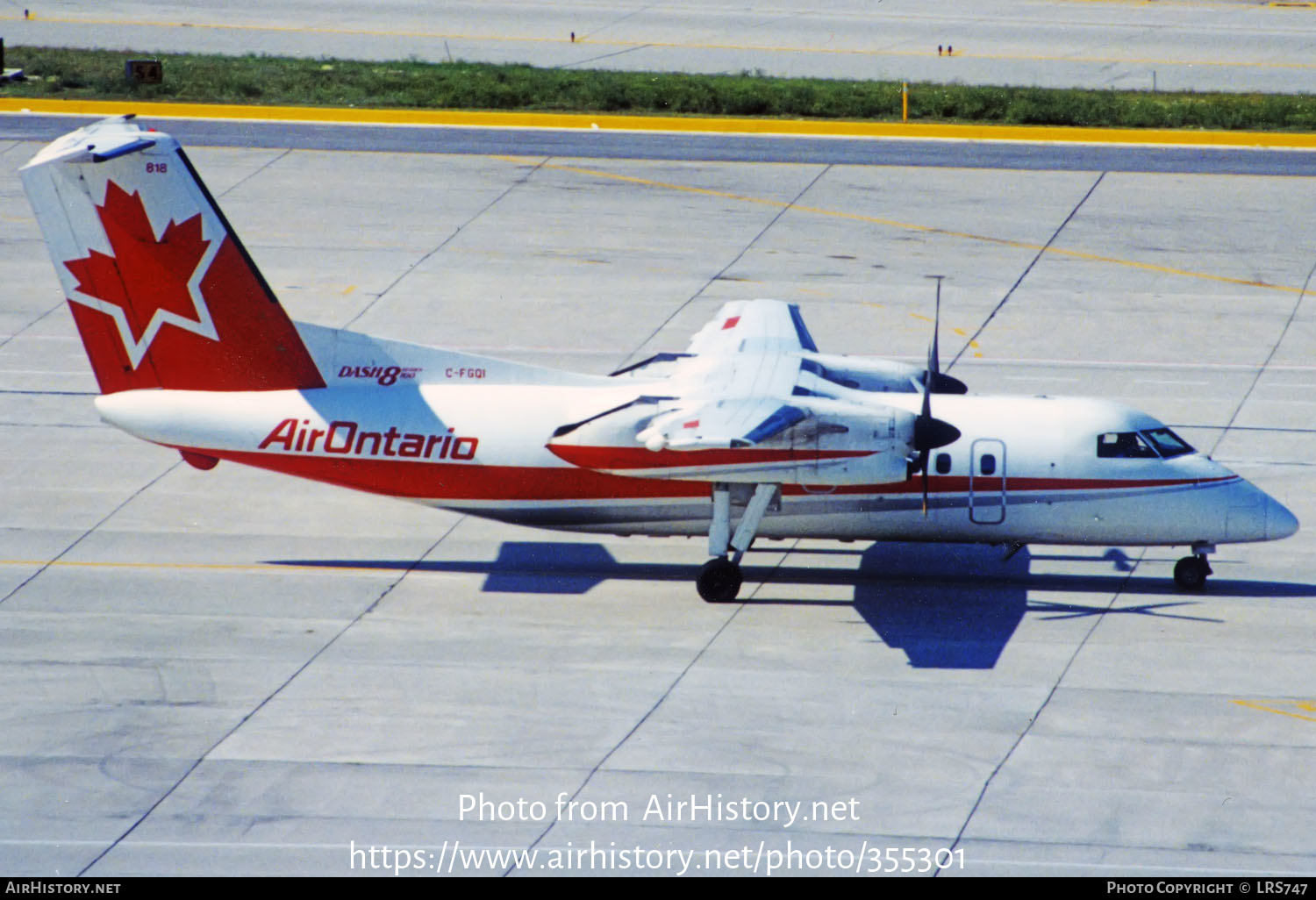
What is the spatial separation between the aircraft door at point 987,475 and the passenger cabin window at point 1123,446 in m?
1.41

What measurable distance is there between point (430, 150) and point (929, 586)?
26582mm

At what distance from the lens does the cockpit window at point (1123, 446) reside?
78.7ft

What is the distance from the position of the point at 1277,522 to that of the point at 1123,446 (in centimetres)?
239

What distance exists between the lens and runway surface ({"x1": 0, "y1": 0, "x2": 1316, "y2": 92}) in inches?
2196

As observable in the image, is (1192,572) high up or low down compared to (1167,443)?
down

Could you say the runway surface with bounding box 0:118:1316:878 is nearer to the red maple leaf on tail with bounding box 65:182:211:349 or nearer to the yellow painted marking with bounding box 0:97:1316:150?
the red maple leaf on tail with bounding box 65:182:211:349

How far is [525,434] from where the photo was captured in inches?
942

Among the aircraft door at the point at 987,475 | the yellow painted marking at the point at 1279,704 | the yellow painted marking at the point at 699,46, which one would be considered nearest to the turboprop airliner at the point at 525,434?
the aircraft door at the point at 987,475

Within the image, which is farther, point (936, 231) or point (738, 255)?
point (936, 231)

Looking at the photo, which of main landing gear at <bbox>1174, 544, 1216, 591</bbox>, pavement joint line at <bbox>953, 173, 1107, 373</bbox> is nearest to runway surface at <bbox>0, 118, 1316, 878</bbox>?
pavement joint line at <bbox>953, 173, 1107, 373</bbox>

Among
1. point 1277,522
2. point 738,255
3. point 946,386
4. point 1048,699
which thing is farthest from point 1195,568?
point 738,255

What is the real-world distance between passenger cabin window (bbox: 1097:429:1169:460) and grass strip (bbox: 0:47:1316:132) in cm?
2778

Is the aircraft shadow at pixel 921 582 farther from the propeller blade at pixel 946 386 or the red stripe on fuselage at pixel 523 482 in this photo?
the propeller blade at pixel 946 386

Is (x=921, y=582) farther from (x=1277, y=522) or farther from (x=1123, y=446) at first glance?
(x=1277, y=522)
